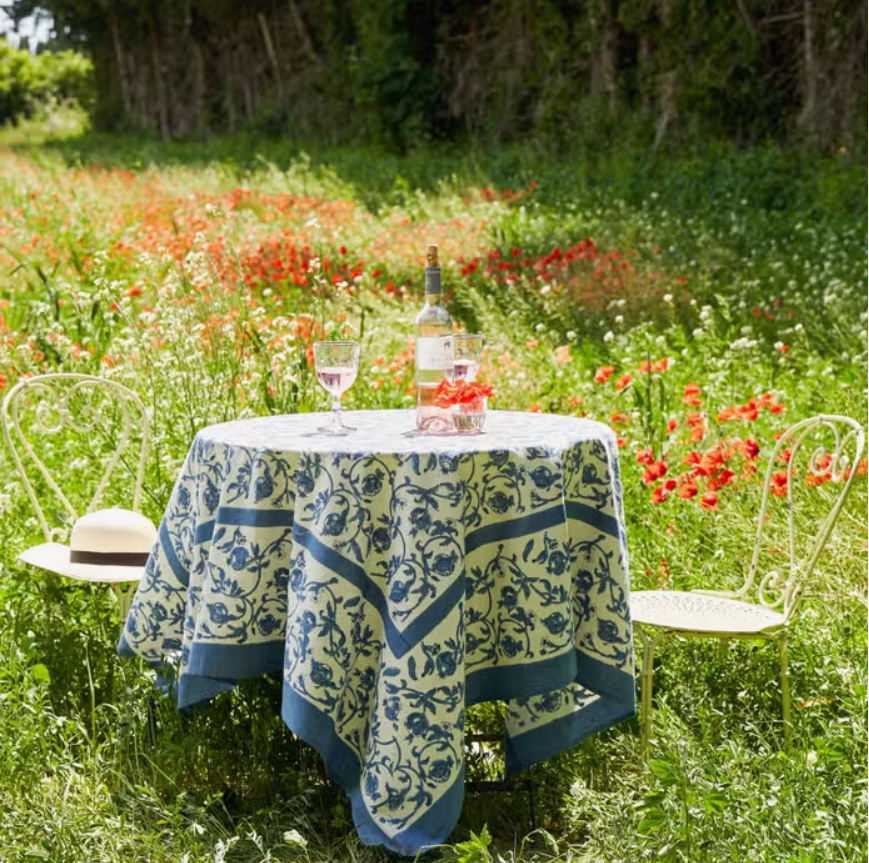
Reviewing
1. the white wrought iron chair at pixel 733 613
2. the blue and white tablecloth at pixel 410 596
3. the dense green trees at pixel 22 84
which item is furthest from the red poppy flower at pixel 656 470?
the dense green trees at pixel 22 84

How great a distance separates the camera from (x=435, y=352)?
324cm

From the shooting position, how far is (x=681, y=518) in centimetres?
470

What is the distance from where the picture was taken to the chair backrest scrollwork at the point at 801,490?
3.32m

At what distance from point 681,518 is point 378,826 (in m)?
2.19

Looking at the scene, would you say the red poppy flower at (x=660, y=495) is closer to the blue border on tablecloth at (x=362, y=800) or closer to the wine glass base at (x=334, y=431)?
the wine glass base at (x=334, y=431)

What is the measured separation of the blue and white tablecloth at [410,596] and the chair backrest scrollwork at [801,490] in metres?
0.60

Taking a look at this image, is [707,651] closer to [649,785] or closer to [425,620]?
[649,785]

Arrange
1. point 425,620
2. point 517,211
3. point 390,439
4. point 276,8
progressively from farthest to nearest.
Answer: point 276,8 → point 517,211 → point 390,439 → point 425,620

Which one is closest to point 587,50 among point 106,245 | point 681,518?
point 106,245

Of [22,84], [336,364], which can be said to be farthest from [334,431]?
[22,84]

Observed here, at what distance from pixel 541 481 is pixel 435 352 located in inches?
19.7

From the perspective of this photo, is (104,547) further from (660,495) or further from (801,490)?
(801,490)

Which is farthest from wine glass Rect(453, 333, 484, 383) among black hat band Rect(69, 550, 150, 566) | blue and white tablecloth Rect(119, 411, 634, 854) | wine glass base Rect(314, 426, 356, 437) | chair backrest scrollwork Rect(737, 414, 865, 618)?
black hat band Rect(69, 550, 150, 566)

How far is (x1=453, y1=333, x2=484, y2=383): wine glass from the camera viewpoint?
319cm
